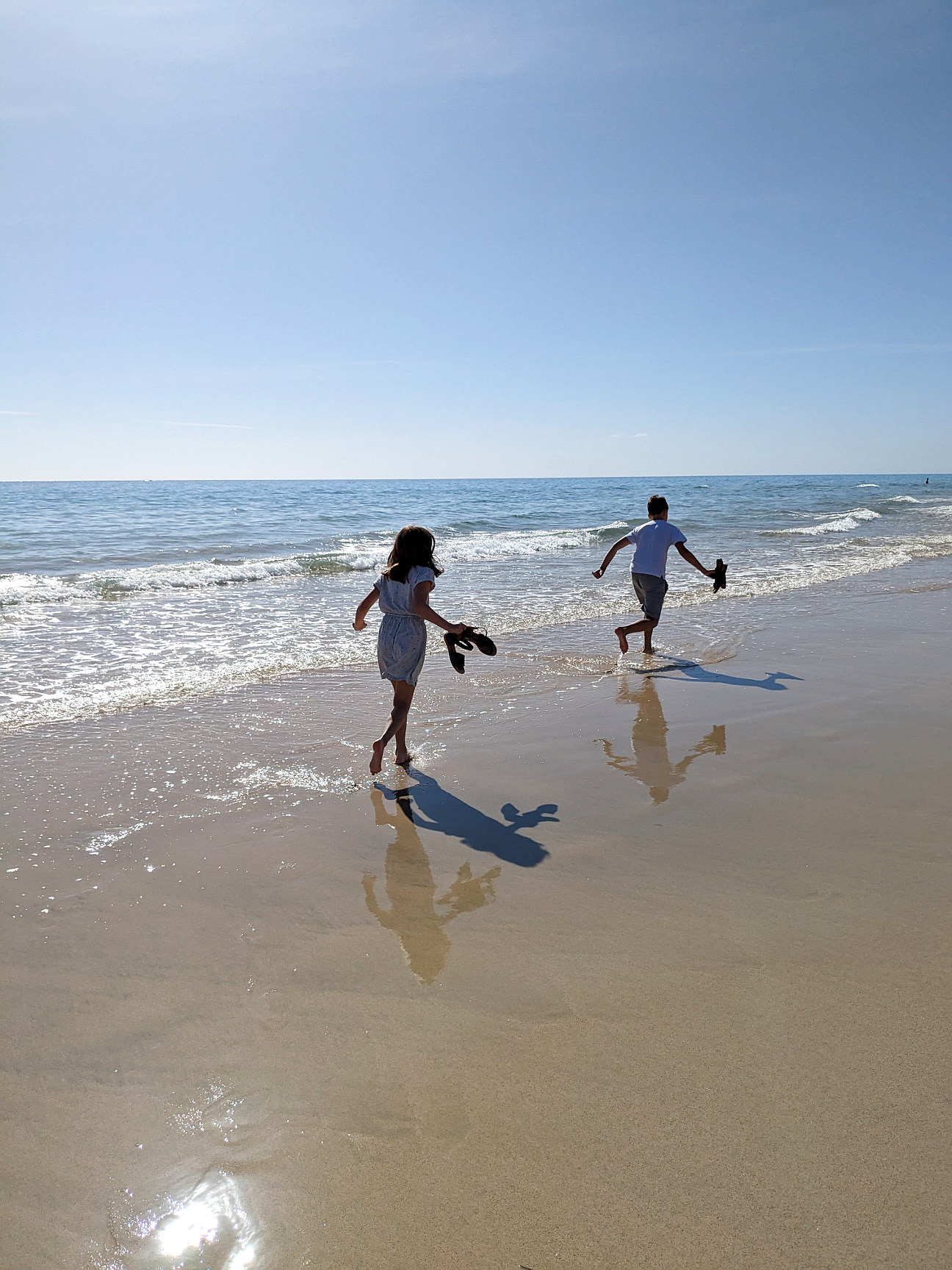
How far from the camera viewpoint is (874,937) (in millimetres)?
2963

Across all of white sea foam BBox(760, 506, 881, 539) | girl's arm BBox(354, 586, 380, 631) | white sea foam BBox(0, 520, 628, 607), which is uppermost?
white sea foam BBox(760, 506, 881, 539)

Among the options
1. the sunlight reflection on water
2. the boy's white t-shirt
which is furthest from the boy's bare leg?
the sunlight reflection on water

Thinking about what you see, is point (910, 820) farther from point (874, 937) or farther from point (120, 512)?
point (120, 512)

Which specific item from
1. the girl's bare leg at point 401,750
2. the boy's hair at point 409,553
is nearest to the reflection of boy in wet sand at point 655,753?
the girl's bare leg at point 401,750

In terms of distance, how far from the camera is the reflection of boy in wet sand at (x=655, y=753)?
4.72 meters

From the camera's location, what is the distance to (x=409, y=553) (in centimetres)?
501

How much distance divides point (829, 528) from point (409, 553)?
75.1ft

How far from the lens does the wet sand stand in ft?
6.21

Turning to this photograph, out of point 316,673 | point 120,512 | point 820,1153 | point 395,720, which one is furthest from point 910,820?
point 120,512

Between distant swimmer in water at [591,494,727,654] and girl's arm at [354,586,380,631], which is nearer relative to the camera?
girl's arm at [354,586,380,631]

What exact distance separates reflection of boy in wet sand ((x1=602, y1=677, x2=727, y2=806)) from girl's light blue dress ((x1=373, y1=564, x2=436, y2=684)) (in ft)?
4.78

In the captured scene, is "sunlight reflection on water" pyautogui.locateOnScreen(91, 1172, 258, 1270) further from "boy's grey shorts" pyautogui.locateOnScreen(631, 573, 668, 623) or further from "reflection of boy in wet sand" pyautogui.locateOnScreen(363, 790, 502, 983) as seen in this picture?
"boy's grey shorts" pyautogui.locateOnScreen(631, 573, 668, 623)

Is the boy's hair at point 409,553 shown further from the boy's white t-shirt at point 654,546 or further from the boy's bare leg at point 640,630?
the boy's white t-shirt at point 654,546

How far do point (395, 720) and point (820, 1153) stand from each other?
140 inches
